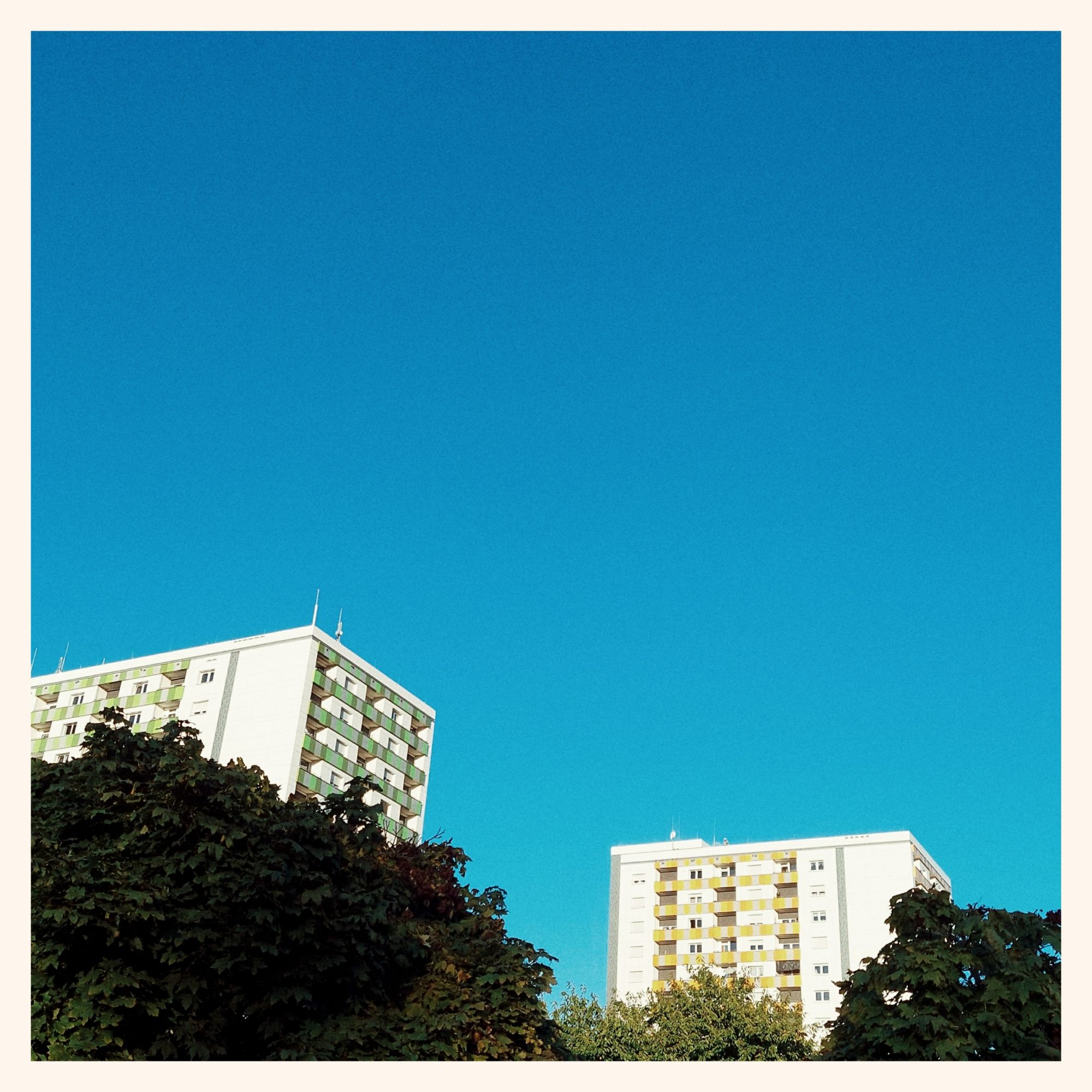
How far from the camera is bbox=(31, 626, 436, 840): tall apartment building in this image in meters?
66.7

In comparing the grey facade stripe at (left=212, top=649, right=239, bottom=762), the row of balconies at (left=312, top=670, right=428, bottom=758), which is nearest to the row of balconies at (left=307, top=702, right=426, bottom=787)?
the row of balconies at (left=312, top=670, right=428, bottom=758)

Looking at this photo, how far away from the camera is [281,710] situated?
66.9 meters

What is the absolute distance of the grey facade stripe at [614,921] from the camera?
8831cm

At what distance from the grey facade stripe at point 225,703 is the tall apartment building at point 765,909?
34157 mm

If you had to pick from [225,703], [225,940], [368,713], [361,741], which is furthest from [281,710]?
[225,940]

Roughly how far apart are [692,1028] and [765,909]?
39.6 m

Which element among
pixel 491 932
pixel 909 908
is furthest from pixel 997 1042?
pixel 491 932

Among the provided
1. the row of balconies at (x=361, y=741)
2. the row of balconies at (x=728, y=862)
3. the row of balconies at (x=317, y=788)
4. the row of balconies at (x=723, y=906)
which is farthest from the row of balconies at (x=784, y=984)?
the row of balconies at (x=317, y=788)
